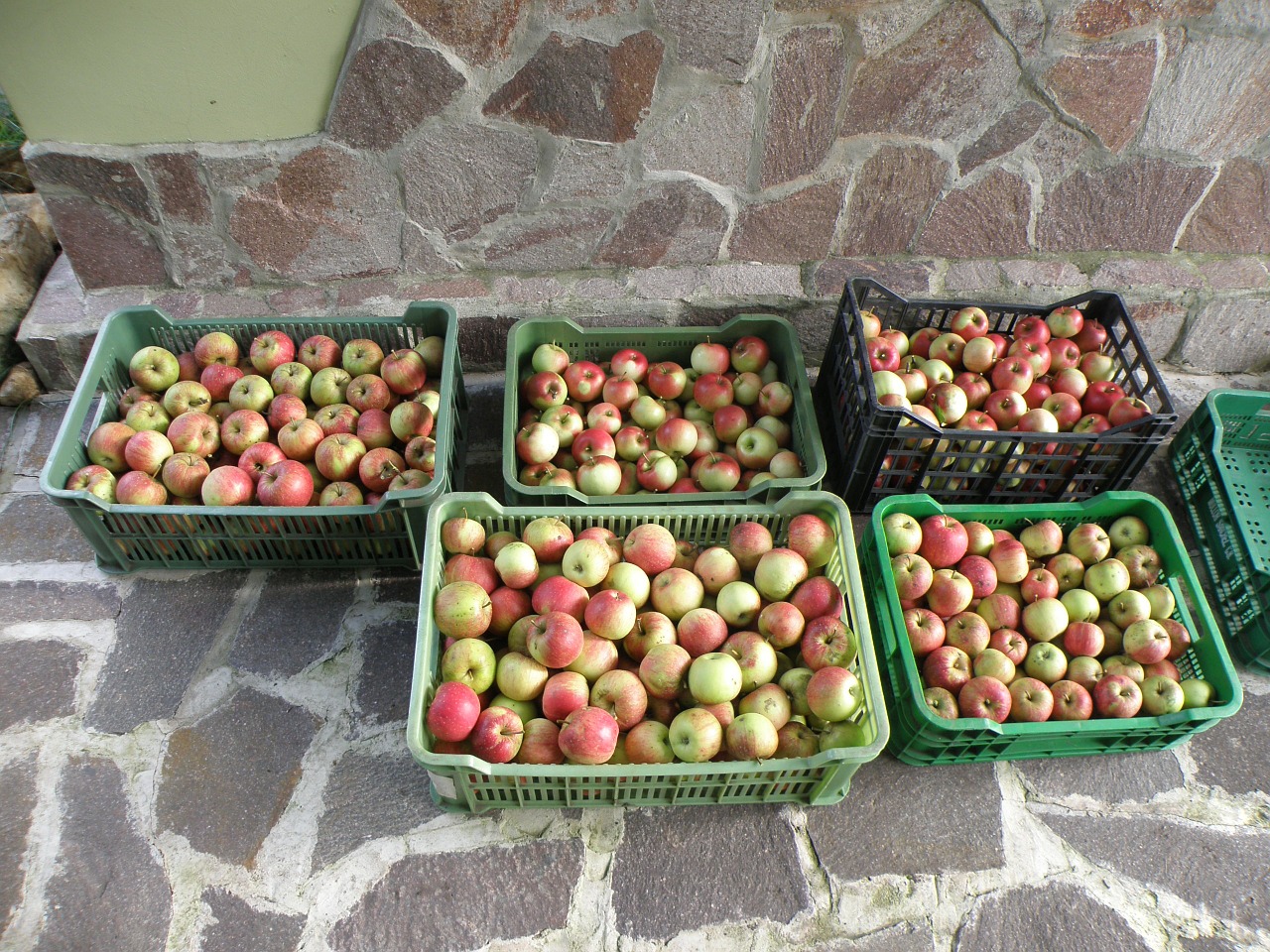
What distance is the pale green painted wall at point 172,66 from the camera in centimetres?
239

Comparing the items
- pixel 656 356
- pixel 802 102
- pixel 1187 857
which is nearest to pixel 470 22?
pixel 802 102

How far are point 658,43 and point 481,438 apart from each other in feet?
5.02

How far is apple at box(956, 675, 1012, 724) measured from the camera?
87.5 inches

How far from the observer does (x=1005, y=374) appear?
2.86 metres

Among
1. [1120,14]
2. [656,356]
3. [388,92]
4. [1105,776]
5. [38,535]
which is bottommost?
[38,535]

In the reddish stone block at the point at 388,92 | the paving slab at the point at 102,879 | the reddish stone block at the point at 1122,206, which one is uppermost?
the reddish stone block at the point at 388,92

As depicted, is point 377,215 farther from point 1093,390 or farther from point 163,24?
point 1093,390

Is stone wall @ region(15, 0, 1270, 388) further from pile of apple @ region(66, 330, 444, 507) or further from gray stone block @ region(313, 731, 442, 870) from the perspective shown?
gray stone block @ region(313, 731, 442, 870)

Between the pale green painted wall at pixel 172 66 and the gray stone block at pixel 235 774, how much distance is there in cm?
182

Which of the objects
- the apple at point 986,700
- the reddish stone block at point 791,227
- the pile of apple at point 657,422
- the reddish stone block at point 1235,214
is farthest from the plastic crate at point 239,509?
the reddish stone block at point 1235,214

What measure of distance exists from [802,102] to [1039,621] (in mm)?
1812

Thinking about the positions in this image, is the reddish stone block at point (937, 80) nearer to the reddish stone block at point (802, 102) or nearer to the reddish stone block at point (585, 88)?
the reddish stone block at point (802, 102)

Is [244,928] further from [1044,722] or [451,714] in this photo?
[1044,722]

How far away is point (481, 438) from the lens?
127 inches
